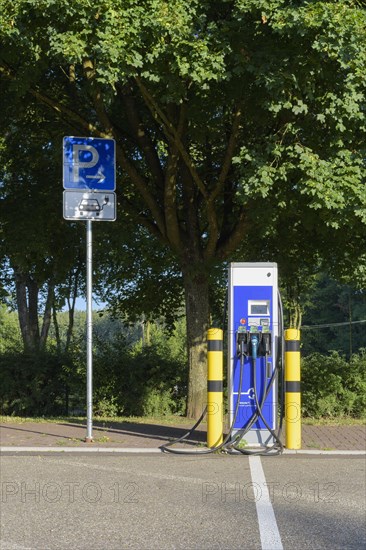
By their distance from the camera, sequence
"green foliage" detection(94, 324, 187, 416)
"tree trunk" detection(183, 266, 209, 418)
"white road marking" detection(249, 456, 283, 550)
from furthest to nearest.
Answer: "green foliage" detection(94, 324, 187, 416) < "tree trunk" detection(183, 266, 209, 418) < "white road marking" detection(249, 456, 283, 550)

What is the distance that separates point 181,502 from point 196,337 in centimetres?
716

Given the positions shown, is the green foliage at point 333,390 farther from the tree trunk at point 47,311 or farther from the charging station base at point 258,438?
the tree trunk at point 47,311

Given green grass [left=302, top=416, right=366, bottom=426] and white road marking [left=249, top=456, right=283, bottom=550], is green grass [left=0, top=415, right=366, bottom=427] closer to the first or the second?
green grass [left=302, top=416, right=366, bottom=426]

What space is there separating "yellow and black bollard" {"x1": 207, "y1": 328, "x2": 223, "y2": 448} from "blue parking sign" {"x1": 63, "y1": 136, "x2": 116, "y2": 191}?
2.68 m

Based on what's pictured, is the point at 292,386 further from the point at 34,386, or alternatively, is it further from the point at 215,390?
the point at 34,386

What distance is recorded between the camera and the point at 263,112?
11.2 m

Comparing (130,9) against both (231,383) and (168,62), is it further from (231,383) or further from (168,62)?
(231,383)

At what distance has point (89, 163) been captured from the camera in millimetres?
9969

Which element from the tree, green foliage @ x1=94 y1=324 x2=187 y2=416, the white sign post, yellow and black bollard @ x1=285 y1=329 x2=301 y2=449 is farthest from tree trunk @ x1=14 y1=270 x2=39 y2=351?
yellow and black bollard @ x1=285 y1=329 x2=301 y2=449

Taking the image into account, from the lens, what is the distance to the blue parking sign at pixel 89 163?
32.4ft

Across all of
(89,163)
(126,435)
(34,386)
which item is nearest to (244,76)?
(89,163)

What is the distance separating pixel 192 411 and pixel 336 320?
2217 inches

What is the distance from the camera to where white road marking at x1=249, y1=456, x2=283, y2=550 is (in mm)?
5032

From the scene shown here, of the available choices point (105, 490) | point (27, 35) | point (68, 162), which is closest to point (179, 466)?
point (105, 490)
